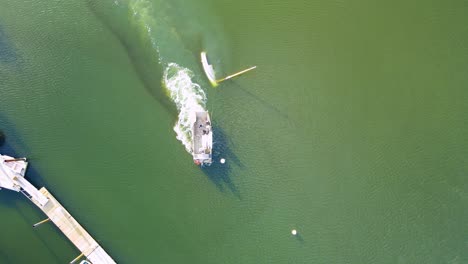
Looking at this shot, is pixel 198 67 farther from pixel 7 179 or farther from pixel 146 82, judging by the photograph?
pixel 7 179

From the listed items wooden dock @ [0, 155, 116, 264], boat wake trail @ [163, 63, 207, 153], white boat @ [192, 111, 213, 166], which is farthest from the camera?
boat wake trail @ [163, 63, 207, 153]

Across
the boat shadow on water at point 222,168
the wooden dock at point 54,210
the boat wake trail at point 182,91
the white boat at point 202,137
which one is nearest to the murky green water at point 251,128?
the boat shadow on water at point 222,168

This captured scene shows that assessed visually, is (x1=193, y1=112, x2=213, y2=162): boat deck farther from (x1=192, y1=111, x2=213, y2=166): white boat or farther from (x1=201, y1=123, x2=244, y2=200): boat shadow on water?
(x1=201, y1=123, x2=244, y2=200): boat shadow on water

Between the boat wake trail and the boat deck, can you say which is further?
the boat wake trail

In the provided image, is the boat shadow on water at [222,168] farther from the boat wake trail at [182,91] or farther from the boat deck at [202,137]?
the boat wake trail at [182,91]

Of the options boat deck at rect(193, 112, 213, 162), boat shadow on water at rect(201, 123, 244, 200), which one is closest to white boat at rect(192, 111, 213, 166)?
boat deck at rect(193, 112, 213, 162)

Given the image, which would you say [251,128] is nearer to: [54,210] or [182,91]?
[182,91]
